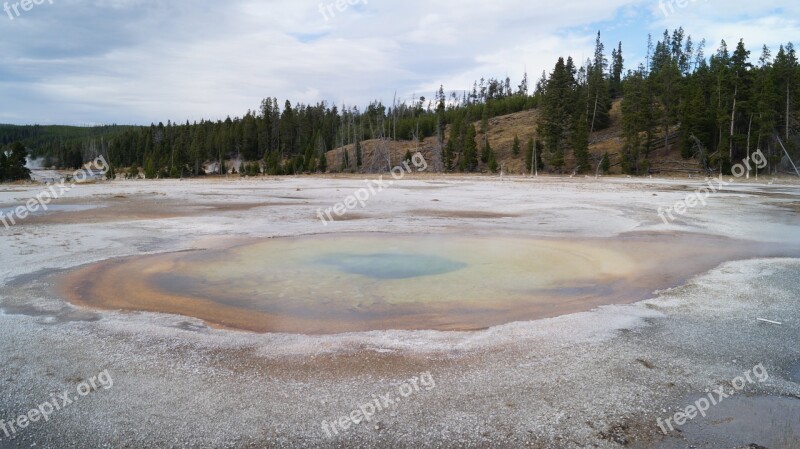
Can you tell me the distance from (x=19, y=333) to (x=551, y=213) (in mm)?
17445

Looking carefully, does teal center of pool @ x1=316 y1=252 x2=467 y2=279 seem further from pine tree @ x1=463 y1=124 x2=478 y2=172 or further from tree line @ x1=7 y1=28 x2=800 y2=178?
pine tree @ x1=463 y1=124 x2=478 y2=172

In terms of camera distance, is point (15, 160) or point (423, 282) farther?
point (15, 160)

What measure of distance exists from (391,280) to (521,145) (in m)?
67.2

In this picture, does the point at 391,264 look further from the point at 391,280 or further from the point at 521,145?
the point at 521,145

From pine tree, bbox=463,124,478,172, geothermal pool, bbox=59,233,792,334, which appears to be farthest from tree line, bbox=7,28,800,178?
geothermal pool, bbox=59,233,792,334

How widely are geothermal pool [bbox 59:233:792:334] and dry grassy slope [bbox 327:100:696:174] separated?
47.3 m

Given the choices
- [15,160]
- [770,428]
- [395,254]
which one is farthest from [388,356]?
[15,160]

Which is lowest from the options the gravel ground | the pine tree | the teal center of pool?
the gravel ground

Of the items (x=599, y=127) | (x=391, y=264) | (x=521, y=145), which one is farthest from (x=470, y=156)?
(x=391, y=264)

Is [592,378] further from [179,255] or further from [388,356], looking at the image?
[179,255]

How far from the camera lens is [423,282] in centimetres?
976

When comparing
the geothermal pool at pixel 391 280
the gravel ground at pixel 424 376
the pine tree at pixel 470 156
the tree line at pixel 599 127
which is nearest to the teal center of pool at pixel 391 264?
the geothermal pool at pixel 391 280

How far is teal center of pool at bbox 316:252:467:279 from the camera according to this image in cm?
1054

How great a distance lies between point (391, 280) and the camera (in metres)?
9.95
